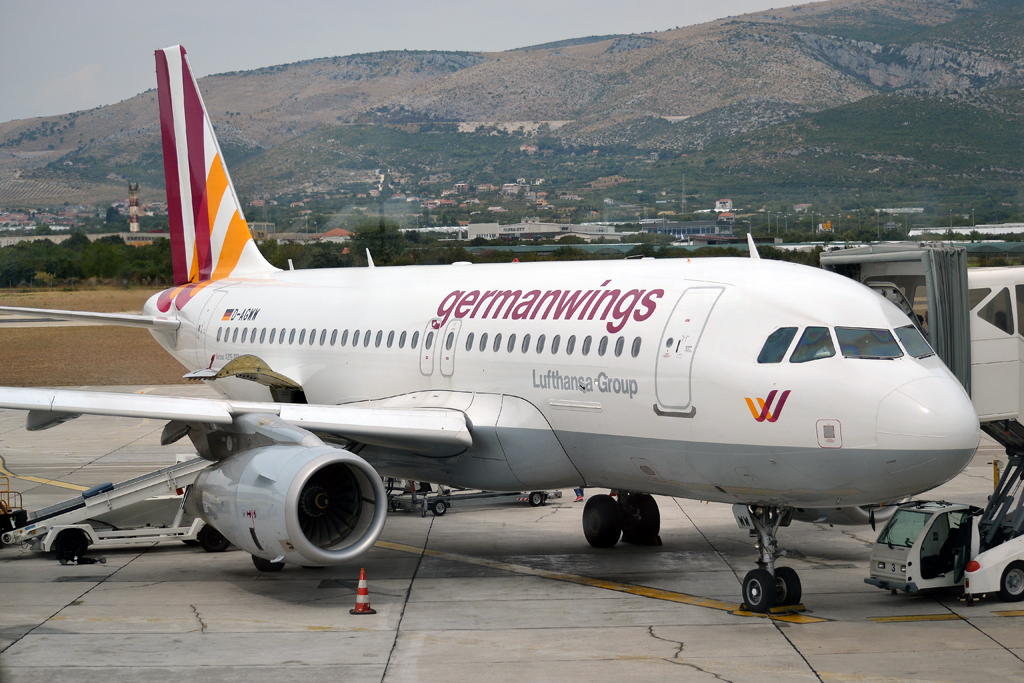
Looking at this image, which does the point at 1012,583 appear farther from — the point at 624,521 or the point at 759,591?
the point at 624,521

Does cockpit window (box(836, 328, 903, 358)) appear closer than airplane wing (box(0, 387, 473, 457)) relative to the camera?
Yes

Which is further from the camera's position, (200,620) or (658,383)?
(200,620)

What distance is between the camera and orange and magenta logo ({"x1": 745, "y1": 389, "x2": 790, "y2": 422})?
11.8 metres

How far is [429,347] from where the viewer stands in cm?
1686

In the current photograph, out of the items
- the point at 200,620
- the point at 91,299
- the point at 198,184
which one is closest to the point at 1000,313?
the point at 200,620

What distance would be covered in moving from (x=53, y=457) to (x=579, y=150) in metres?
86.8

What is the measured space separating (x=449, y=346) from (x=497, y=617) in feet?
15.7

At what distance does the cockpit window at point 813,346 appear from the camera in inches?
467

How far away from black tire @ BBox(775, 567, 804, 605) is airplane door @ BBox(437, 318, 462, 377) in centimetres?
584

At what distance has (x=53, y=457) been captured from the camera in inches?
1113

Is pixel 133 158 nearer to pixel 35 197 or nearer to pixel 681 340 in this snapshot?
pixel 35 197

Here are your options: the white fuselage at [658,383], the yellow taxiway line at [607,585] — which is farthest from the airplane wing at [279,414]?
the yellow taxiway line at [607,585]

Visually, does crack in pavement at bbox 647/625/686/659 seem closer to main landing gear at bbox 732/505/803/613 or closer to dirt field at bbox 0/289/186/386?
main landing gear at bbox 732/505/803/613

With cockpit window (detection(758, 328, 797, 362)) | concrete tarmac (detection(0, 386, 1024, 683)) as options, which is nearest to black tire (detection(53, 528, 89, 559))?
concrete tarmac (detection(0, 386, 1024, 683))
